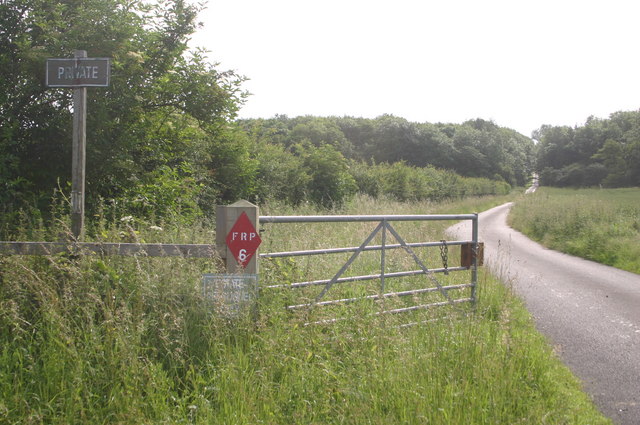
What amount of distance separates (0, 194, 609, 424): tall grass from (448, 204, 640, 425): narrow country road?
39 cm

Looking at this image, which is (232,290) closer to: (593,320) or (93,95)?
(93,95)

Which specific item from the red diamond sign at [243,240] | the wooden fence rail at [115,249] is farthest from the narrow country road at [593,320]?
the wooden fence rail at [115,249]

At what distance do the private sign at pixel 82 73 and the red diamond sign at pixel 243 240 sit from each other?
215 centimetres

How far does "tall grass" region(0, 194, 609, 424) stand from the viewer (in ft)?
10.8

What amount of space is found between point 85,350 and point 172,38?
657 cm

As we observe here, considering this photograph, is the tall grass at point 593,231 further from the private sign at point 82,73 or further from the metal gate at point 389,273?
the private sign at point 82,73

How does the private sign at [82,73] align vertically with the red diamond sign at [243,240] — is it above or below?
above

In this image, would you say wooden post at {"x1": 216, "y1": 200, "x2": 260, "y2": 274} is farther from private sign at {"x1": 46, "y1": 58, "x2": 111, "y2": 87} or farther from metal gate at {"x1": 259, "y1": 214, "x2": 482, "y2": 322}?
private sign at {"x1": 46, "y1": 58, "x2": 111, "y2": 87}

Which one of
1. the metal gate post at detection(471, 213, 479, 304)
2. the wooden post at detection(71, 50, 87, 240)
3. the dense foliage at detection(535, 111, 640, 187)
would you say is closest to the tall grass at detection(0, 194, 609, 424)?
the wooden post at detection(71, 50, 87, 240)

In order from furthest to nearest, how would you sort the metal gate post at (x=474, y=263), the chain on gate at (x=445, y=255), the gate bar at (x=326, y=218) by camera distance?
1. the metal gate post at (x=474, y=263)
2. the chain on gate at (x=445, y=255)
3. the gate bar at (x=326, y=218)

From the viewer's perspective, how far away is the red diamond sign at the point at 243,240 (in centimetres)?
423

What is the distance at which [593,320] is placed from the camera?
7.01m

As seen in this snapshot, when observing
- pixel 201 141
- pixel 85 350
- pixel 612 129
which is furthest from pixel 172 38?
pixel 612 129

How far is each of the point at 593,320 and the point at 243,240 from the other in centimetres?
558
